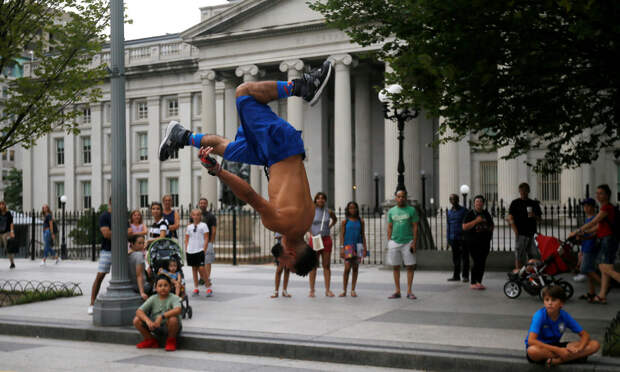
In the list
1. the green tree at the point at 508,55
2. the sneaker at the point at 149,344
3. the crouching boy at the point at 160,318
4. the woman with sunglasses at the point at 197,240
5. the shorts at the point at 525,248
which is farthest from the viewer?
the shorts at the point at 525,248

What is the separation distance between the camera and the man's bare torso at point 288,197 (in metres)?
4.48

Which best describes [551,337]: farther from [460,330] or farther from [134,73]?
[134,73]

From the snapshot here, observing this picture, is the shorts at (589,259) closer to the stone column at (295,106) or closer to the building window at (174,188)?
the stone column at (295,106)

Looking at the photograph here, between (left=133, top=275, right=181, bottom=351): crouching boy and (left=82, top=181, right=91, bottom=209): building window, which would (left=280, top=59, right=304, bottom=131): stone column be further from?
(left=133, top=275, right=181, bottom=351): crouching boy

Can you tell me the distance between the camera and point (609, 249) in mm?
12469

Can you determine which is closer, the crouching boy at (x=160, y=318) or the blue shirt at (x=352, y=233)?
the crouching boy at (x=160, y=318)

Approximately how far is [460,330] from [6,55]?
1089cm

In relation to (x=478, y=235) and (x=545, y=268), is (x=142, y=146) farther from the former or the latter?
(x=545, y=268)

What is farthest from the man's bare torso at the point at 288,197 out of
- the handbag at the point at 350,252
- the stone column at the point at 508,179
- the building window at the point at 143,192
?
the building window at the point at 143,192

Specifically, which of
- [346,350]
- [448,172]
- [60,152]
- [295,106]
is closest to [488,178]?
[448,172]

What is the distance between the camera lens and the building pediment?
150 ft

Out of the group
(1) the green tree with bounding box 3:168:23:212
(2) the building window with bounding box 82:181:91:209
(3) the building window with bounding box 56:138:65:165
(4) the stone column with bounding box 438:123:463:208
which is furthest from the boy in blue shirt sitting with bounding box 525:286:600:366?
(1) the green tree with bounding box 3:168:23:212

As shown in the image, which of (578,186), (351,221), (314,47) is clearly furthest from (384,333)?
(314,47)

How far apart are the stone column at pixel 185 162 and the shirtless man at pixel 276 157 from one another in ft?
178
